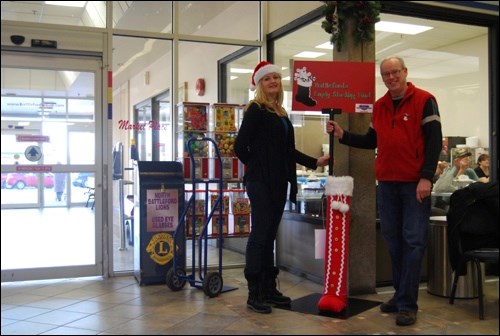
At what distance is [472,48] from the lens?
637 centimetres

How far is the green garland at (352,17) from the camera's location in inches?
156

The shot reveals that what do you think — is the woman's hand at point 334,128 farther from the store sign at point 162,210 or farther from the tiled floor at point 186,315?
the store sign at point 162,210

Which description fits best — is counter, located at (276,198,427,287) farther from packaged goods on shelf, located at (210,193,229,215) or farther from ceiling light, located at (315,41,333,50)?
ceiling light, located at (315,41,333,50)

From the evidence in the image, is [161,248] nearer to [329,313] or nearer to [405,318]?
[329,313]

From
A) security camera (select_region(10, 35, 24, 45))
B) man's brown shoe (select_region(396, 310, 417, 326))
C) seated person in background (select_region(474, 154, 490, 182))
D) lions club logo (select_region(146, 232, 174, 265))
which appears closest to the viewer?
man's brown shoe (select_region(396, 310, 417, 326))

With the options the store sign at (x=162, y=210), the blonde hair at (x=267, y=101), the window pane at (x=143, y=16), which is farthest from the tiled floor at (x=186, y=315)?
the window pane at (x=143, y=16)

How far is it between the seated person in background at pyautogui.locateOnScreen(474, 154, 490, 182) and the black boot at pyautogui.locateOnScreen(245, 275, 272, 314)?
2819mm

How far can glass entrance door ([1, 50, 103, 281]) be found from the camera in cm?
425

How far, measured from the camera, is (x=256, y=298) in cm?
366

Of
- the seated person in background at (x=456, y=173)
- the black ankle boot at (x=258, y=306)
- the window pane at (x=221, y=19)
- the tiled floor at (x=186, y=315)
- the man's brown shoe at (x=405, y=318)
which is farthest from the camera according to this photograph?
the seated person in background at (x=456, y=173)

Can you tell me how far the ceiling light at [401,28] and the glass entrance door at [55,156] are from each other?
2.89 meters

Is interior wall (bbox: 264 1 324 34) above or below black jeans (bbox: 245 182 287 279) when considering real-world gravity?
above

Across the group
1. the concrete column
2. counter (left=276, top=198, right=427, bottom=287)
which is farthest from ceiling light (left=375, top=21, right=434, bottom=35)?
counter (left=276, top=198, right=427, bottom=287)

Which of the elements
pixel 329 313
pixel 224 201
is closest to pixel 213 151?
pixel 224 201
